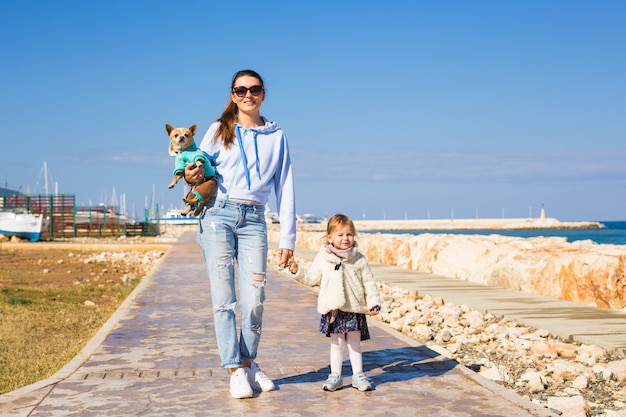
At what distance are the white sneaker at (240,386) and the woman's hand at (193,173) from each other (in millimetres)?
1215

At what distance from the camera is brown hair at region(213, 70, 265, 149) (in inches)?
192

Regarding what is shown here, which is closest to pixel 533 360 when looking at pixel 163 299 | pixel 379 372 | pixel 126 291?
pixel 379 372

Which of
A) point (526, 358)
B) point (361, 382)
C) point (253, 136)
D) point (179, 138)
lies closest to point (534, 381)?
point (526, 358)

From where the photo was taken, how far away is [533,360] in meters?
7.01

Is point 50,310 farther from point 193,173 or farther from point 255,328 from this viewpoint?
point 193,173

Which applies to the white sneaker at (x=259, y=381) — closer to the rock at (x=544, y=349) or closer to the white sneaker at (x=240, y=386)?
the white sneaker at (x=240, y=386)

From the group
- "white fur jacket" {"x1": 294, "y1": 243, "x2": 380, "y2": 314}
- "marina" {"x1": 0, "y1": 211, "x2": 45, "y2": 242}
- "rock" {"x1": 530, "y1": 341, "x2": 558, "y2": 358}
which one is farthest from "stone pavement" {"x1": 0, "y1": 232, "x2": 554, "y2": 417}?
"marina" {"x1": 0, "y1": 211, "x2": 45, "y2": 242}

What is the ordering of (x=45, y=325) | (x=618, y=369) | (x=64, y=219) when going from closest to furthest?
1. (x=618, y=369)
2. (x=45, y=325)
3. (x=64, y=219)

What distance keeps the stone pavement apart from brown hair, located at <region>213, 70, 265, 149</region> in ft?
5.26

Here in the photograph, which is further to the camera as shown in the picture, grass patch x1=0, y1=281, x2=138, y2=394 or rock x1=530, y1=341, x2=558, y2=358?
rock x1=530, y1=341, x2=558, y2=358

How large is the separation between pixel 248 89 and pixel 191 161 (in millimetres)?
619

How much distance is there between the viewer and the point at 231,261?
16.1 feet

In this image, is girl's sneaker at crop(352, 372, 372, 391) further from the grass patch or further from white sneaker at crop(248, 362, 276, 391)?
the grass patch

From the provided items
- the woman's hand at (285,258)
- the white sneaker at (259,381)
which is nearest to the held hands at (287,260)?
the woman's hand at (285,258)
